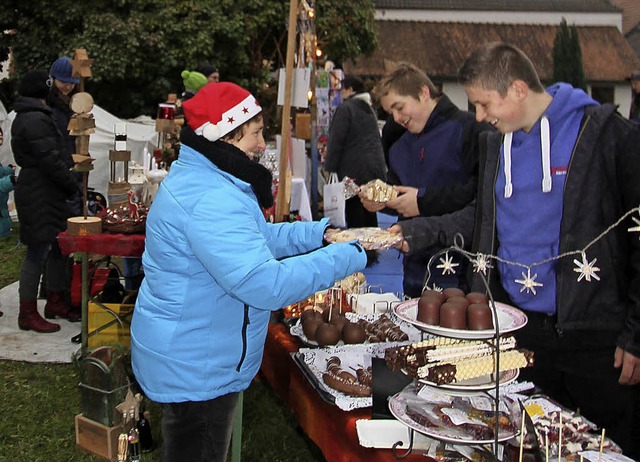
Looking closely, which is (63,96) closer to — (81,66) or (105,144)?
(81,66)

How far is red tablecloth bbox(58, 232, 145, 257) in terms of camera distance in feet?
13.9

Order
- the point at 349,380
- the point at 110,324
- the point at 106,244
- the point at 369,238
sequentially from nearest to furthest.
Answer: the point at 369,238 < the point at 349,380 < the point at 106,244 < the point at 110,324

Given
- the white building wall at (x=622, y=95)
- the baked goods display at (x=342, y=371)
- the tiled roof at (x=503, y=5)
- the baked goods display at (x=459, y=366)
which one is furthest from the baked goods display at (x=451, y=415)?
the white building wall at (x=622, y=95)

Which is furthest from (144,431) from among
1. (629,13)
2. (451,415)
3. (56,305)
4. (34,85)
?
(629,13)

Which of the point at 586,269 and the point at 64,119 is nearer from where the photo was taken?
the point at 586,269

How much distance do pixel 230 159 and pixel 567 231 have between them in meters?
1.14

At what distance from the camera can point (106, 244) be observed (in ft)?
14.0

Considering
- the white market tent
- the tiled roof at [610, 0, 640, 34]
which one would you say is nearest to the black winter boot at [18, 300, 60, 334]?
the white market tent

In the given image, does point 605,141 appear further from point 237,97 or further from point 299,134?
point 299,134

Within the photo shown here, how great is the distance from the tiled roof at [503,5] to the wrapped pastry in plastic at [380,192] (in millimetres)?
27099

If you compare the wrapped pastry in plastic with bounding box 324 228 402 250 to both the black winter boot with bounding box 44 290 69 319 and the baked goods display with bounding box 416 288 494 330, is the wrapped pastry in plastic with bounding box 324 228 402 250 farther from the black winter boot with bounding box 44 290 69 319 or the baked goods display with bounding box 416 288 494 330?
the black winter boot with bounding box 44 290 69 319

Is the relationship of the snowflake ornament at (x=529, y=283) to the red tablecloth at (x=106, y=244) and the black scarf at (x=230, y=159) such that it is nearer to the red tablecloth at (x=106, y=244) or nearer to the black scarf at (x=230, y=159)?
the black scarf at (x=230, y=159)

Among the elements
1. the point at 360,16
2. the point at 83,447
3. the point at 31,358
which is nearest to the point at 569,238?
the point at 83,447

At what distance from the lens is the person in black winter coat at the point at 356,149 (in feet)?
22.5
